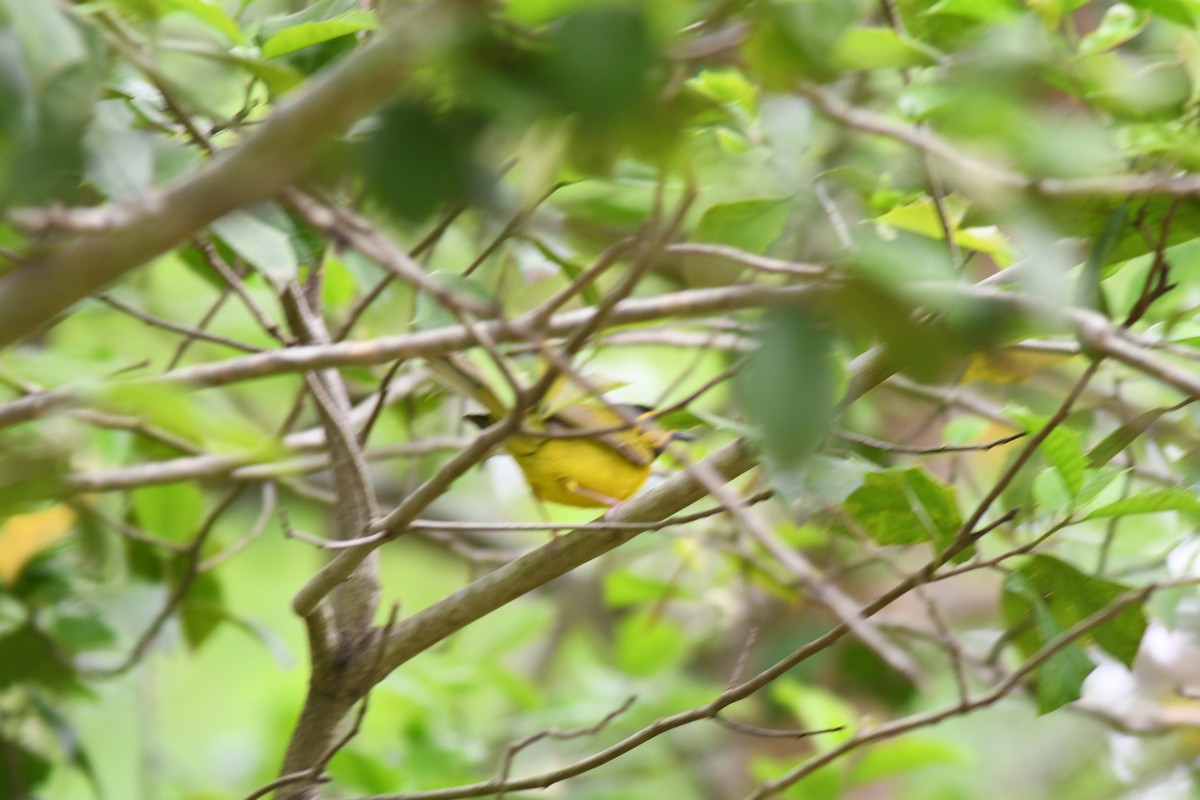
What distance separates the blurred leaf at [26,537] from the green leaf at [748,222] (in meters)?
1.40

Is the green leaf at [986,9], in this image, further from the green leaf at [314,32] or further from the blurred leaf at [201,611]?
the blurred leaf at [201,611]

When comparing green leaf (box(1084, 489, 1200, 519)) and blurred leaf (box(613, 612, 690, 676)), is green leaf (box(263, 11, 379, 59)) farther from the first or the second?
blurred leaf (box(613, 612, 690, 676))

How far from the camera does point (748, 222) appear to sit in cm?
119

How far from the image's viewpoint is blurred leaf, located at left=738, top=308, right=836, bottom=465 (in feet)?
2.06

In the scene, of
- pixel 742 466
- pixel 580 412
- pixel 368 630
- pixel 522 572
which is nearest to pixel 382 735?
pixel 580 412

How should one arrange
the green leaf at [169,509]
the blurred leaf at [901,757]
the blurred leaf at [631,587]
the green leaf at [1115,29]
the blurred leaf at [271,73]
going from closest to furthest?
the blurred leaf at [271,73] → the green leaf at [1115,29] → the green leaf at [169,509] → the blurred leaf at [901,757] → the blurred leaf at [631,587]

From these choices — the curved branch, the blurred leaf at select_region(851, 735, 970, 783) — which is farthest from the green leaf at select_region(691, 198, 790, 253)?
the blurred leaf at select_region(851, 735, 970, 783)

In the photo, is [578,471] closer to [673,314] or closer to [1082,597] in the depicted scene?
[1082,597]

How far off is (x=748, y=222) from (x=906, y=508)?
0.38 meters

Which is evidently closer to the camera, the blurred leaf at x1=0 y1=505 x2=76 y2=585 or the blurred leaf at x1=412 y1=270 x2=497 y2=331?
the blurred leaf at x1=412 y1=270 x2=497 y2=331

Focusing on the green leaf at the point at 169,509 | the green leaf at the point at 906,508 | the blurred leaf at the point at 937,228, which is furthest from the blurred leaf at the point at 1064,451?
the green leaf at the point at 169,509

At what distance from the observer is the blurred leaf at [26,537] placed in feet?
6.88

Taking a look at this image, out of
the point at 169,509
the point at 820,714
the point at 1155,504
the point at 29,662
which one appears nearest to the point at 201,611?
the point at 169,509

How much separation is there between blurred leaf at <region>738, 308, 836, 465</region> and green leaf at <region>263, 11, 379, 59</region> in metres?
0.58
